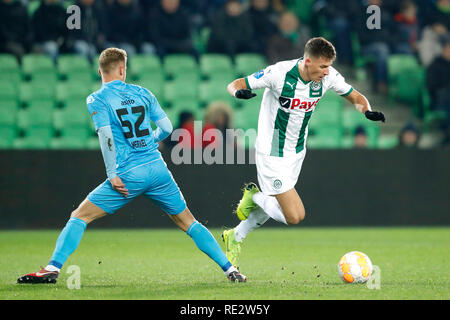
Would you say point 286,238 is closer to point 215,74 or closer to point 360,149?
point 360,149

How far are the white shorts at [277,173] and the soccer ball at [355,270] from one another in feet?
3.47

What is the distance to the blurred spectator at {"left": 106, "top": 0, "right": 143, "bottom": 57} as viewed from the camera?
43.4 feet

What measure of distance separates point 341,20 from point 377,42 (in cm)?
82

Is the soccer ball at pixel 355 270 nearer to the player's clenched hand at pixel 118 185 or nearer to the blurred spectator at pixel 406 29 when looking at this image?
the player's clenched hand at pixel 118 185

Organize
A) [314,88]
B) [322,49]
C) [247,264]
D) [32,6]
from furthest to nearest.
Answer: [32,6] → [247,264] → [314,88] → [322,49]

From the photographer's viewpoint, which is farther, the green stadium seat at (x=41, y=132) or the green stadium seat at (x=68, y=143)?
the green stadium seat at (x=41, y=132)

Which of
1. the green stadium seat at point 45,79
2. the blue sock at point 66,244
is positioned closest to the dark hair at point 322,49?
the blue sock at point 66,244

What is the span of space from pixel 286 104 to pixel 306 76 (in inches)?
12.1

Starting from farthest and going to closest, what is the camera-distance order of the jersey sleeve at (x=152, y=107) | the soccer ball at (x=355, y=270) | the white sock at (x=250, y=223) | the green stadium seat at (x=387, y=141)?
the green stadium seat at (x=387, y=141) < the white sock at (x=250, y=223) < the soccer ball at (x=355, y=270) < the jersey sleeve at (x=152, y=107)

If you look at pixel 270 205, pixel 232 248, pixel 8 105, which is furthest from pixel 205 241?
pixel 8 105

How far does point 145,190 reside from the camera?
20.7 feet

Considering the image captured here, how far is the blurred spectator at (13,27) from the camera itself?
12.8 m

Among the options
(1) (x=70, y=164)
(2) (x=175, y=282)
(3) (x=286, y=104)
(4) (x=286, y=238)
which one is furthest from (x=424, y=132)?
(2) (x=175, y=282)

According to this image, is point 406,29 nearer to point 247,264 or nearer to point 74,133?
point 74,133
